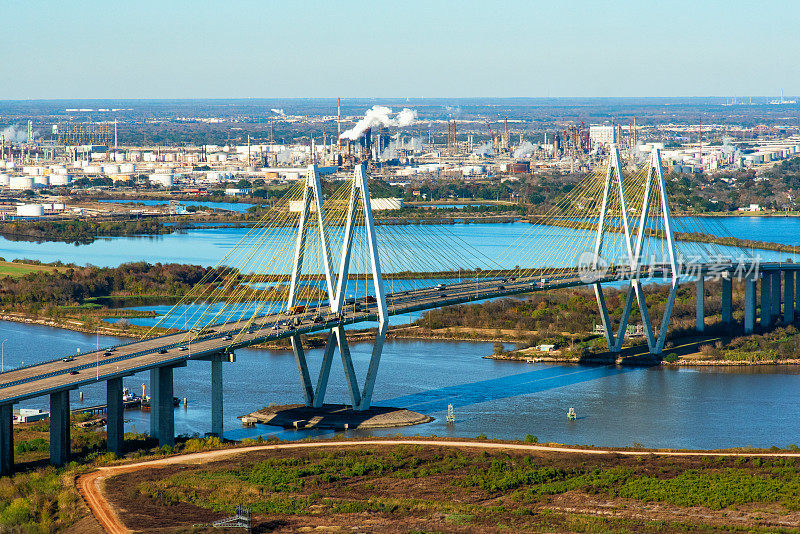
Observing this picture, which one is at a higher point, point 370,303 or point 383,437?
point 370,303

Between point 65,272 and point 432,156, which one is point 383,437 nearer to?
point 65,272

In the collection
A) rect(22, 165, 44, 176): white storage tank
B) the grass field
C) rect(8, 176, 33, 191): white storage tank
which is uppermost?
rect(22, 165, 44, 176): white storage tank

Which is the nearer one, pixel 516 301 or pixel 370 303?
pixel 370 303

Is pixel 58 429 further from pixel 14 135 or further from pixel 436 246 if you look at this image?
pixel 14 135

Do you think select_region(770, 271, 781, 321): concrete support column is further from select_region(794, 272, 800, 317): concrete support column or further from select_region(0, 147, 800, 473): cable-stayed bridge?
select_region(794, 272, 800, 317): concrete support column

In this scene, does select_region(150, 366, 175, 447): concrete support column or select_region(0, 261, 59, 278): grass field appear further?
select_region(0, 261, 59, 278): grass field

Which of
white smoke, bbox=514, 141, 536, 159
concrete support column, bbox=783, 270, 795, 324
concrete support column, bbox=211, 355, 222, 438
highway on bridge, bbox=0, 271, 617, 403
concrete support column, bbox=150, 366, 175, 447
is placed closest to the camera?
highway on bridge, bbox=0, 271, 617, 403

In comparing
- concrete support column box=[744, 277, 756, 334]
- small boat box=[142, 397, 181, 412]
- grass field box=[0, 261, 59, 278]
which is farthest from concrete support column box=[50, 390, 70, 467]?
grass field box=[0, 261, 59, 278]

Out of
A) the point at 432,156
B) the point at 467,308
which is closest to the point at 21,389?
the point at 467,308
